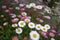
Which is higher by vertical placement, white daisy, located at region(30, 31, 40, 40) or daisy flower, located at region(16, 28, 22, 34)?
daisy flower, located at region(16, 28, 22, 34)

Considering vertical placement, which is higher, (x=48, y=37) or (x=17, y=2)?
(x=17, y=2)

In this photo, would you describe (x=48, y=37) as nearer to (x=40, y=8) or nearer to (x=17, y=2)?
(x=40, y=8)

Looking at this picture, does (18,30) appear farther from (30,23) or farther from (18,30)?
(30,23)

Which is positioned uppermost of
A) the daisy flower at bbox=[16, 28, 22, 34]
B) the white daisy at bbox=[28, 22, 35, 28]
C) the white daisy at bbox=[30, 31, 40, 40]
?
the white daisy at bbox=[28, 22, 35, 28]

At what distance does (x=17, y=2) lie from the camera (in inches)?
61.4

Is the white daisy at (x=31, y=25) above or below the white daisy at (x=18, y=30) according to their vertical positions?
above

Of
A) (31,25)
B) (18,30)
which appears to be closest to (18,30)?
(18,30)

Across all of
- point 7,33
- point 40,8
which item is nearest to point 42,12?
point 40,8

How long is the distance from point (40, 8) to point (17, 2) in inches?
8.2

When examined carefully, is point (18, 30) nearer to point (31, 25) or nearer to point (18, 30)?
point (18, 30)

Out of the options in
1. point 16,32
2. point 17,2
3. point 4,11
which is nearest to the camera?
point 16,32

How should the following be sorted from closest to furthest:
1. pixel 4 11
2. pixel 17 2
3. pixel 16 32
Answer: pixel 16 32 → pixel 4 11 → pixel 17 2

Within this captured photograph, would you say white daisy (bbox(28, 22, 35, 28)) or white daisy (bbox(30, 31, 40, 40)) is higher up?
white daisy (bbox(28, 22, 35, 28))

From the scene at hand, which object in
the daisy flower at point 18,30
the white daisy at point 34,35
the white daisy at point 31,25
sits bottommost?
the white daisy at point 34,35
